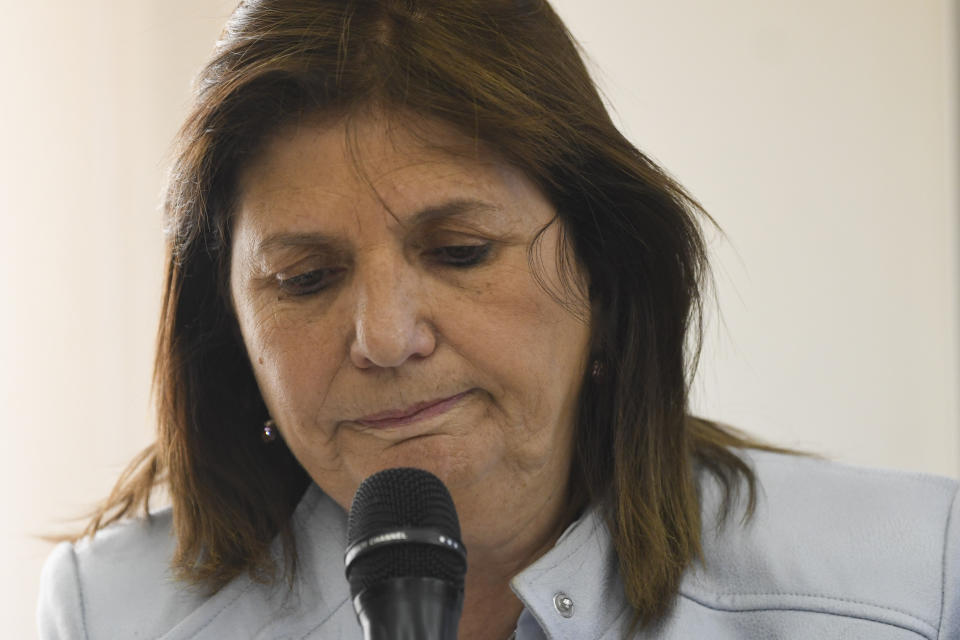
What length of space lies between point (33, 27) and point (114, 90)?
25cm

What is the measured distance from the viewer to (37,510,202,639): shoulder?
1626 mm

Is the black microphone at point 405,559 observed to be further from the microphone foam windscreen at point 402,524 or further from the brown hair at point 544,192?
the brown hair at point 544,192

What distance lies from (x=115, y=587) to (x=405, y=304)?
2.34ft

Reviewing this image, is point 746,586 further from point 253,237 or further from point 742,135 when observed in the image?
point 742,135

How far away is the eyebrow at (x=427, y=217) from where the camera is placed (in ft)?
4.38

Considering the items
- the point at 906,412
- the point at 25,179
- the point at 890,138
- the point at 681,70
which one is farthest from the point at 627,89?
the point at 25,179

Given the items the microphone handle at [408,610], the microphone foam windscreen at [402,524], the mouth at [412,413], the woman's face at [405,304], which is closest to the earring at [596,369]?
the woman's face at [405,304]

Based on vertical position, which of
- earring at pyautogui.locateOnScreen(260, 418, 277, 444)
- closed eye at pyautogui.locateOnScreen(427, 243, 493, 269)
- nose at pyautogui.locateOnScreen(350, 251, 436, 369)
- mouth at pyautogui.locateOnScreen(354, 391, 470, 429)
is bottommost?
earring at pyautogui.locateOnScreen(260, 418, 277, 444)

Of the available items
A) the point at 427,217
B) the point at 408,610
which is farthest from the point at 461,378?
the point at 408,610

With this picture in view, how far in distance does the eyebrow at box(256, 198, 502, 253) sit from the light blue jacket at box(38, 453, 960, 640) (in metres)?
0.46

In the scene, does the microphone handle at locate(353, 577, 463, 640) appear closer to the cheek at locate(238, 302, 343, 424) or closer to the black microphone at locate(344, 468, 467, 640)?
the black microphone at locate(344, 468, 467, 640)

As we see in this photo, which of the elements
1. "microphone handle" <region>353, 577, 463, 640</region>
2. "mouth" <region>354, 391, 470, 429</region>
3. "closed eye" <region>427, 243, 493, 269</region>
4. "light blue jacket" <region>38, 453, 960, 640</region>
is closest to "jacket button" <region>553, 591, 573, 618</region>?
"light blue jacket" <region>38, 453, 960, 640</region>

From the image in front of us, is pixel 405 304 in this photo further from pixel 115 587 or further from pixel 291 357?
pixel 115 587

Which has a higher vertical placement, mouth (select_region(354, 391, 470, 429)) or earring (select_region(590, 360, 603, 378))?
mouth (select_region(354, 391, 470, 429))
